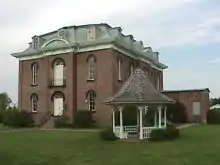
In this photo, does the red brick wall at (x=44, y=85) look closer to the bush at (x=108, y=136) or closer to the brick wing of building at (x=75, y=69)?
the brick wing of building at (x=75, y=69)

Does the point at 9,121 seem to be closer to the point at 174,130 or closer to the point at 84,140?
the point at 84,140

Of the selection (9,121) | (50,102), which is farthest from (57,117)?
(9,121)

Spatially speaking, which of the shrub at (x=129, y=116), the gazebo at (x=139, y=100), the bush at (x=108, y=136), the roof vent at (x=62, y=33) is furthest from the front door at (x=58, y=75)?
the bush at (x=108, y=136)

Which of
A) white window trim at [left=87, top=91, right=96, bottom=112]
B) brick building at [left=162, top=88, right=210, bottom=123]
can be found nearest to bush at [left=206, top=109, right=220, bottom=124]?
brick building at [left=162, top=88, right=210, bottom=123]

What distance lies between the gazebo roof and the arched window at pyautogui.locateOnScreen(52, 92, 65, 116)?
15.0 m

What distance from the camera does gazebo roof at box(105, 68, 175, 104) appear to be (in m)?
26.7

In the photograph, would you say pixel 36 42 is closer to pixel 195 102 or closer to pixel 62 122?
Result: pixel 62 122

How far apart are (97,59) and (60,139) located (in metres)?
15.9

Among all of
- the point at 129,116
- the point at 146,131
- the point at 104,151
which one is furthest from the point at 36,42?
the point at 104,151

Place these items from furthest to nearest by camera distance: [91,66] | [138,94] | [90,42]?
[91,66]
[90,42]
[138,94]

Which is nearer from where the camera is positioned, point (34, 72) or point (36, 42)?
point (34, 72)

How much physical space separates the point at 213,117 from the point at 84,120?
1575cm

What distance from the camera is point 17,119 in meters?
42.2

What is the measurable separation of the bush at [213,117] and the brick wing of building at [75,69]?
1059cm
